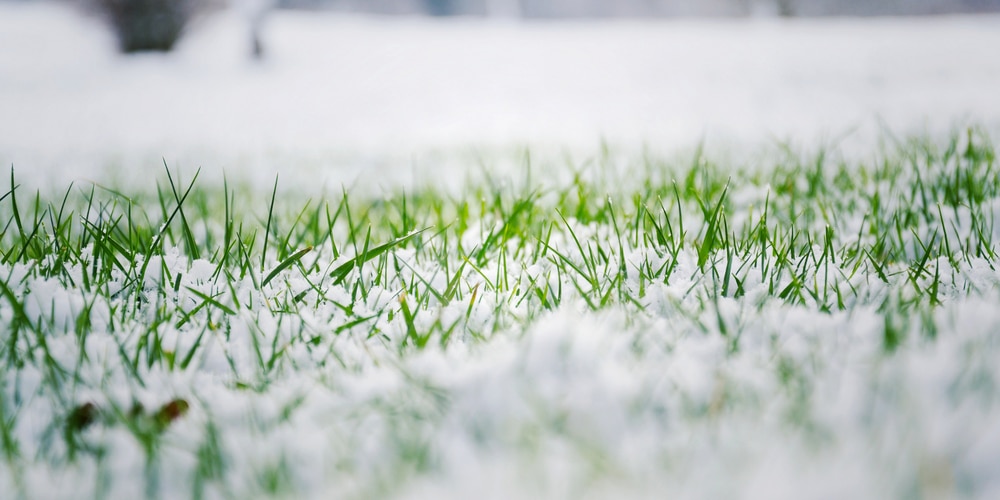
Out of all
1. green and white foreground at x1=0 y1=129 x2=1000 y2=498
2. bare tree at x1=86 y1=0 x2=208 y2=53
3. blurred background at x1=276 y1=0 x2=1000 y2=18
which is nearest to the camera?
green and white foreground at x1=0 y1=129 x2=1000 y2=498

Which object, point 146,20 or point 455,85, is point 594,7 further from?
point 146,20

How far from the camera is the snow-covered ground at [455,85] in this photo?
6410mm

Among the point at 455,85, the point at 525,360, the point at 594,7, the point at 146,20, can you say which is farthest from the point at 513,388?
the point at 594,7

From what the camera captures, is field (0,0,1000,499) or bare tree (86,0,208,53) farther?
bare tree (86,0,208,53)

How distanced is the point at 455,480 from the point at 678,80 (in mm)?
11512

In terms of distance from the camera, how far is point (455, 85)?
11914 mm

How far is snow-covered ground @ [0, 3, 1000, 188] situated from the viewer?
641 cm

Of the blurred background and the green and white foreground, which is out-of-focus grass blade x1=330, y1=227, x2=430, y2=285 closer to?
the green and white foreground

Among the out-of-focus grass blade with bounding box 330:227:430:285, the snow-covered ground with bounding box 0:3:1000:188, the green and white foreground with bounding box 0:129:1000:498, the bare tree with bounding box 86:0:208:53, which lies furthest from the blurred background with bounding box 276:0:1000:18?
the out-of-focus grass blade with bounding box 330:227:430:285

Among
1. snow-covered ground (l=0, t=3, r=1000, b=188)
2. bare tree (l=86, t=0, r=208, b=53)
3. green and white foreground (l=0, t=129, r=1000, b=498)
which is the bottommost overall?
green and white foreground (l=0, t=129, r=1000, b=498)

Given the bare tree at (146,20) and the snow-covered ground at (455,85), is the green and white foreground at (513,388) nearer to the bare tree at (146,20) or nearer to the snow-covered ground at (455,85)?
the snow-covered ground at (455,85)

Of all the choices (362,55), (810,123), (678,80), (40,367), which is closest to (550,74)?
(678,80)

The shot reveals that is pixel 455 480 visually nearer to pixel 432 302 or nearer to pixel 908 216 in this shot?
pixel 432 302

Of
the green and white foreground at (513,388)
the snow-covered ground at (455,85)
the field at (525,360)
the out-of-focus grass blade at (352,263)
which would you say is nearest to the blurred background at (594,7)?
the snow-covered ground at (455,85)
